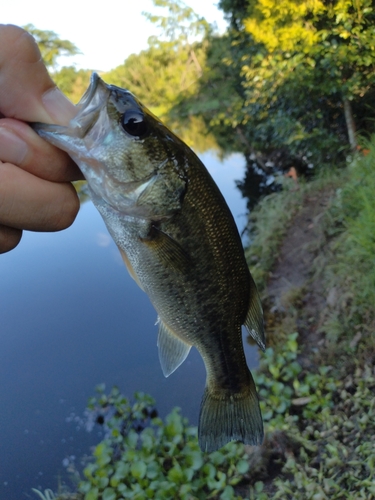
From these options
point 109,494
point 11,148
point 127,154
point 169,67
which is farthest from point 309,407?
point 169,67

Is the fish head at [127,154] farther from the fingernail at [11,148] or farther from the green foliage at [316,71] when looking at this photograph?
the green foliage at [316,71]

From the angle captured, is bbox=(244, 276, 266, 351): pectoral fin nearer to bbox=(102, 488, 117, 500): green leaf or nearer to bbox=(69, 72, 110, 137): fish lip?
bbox=(69, 72, 110, 137): fish lip

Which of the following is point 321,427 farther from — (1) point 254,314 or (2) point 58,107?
(2) point 58,107

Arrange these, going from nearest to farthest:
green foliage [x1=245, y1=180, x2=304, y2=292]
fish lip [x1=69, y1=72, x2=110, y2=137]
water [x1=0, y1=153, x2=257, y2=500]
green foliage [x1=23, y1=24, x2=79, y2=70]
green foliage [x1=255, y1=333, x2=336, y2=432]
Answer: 1. fish lip [x1=69, y1=72, x2=110, y2=137]
2. green foliage [x1=255, y1=333, x2=336, y2=432]
3. water [x1=0, y1=153, x2=257, y2=500]
4. green foliage [x1=245, y1=180, x2=304, y2=292]
5. green foliage [x1=23, y1=24, x2=79, y2=70]

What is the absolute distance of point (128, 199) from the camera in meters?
1.43

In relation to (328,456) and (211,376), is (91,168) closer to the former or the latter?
(211,376)

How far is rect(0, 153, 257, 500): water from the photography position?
4.03 meters

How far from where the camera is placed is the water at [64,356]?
4027 millimetres

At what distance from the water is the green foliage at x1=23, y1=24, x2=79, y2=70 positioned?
12.0 m

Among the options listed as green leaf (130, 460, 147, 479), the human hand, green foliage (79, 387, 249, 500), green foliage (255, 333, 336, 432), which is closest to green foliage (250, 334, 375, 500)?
green foliage (255, 333, 336, 432)

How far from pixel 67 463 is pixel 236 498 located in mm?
1721

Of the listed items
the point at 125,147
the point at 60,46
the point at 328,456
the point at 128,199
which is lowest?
the point at 328,456

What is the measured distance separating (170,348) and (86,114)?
94cm

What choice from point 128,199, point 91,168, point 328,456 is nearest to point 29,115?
point 91,168
